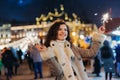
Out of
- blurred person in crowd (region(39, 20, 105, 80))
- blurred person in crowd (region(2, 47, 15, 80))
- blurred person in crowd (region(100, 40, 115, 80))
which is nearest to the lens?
blurred person in crowd (region(39, 20, 105, 80))

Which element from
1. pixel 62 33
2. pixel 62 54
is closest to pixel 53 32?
pixel 62 33

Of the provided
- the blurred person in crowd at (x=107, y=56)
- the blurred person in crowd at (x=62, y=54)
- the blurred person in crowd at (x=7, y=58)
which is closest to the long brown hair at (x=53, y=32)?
the blurred person in crowd at (x=62, y=54)

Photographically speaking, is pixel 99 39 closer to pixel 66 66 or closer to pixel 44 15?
pixel 66 66

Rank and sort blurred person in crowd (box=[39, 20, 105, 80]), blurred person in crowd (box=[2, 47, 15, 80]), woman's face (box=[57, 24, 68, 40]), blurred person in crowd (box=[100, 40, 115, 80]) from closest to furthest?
blurred person in crowd (box=[39, 20, 105, 80])
woman's face (box=[57, 24, 68, 40])
blurred person in crowd (box=[100, 40, 115, 80])
blurred person in crowd (box=[2, 47, 15, 80])

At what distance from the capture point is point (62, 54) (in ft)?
13.0

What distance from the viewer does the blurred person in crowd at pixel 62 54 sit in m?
3.94

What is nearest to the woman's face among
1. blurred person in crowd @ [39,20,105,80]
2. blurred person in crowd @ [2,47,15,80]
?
blurred person in crowd @ [39,20,105,80]

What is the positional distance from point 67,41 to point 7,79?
33.9 feet

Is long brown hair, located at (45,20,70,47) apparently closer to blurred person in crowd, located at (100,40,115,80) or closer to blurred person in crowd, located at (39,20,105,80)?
blurred person in crowd, located at (39,20,105,80)

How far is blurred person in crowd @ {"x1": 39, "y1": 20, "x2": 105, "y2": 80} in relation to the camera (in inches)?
155

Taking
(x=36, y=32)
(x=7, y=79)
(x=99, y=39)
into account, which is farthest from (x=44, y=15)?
(x=99, y=39)

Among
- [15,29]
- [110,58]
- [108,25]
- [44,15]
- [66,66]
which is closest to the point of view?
[66,66]

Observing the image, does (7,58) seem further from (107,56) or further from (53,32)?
(53,32)

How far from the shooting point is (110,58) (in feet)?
36.0
